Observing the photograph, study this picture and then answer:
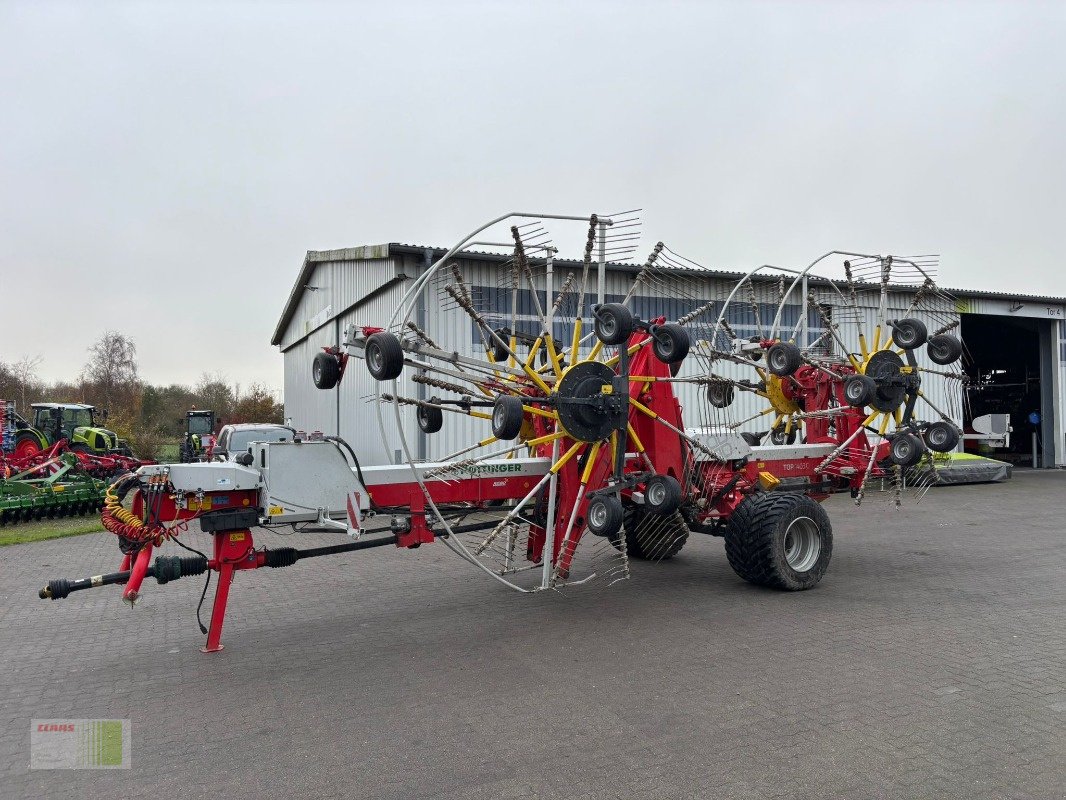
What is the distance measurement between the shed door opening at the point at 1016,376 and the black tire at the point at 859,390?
1879cm

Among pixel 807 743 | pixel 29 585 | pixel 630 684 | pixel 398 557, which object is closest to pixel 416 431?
pixel 398 557

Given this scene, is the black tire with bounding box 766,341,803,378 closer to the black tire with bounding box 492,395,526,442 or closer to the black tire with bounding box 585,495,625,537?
the black tire with bounding box 585,495,625,537

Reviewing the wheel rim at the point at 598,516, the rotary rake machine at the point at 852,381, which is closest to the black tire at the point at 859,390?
the rotary rake machine at the point at 852,381

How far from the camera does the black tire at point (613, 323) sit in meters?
6.57

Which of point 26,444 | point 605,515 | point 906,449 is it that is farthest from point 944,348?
point 26,444

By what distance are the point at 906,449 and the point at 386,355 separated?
615 cm

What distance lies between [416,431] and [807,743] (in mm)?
11597

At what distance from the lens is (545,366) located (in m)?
7.59

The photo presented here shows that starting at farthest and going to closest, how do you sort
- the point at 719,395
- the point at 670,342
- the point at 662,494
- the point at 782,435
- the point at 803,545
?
the point at 782,435 → the point at 719,395 → the point at 803,545 → the point at 662,494 → the point at 670,342

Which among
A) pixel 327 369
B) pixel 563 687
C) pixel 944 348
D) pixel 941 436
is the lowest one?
pixel 563 687

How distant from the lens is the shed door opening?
26344 mm

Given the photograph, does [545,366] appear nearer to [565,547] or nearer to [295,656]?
[565,547]

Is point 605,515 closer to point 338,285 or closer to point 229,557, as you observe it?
point 229,557

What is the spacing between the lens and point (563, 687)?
5.52 metres
